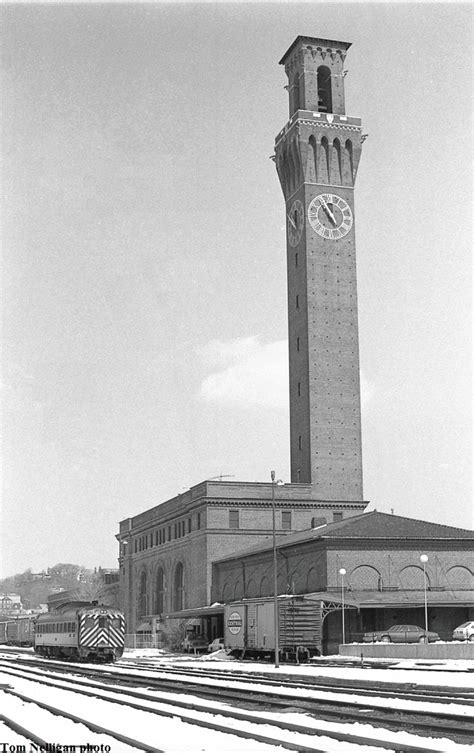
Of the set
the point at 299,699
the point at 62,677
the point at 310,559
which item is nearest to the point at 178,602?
the point at 310,559

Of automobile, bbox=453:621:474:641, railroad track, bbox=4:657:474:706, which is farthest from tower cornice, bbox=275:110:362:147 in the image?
railroad track, bbox=4:657:474:706

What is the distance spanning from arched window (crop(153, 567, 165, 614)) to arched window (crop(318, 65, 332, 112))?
4454 cm

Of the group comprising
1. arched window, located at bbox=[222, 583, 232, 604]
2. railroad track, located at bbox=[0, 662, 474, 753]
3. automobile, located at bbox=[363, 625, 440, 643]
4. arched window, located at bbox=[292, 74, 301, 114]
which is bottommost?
railroad track, located at bbox=[0, 662, 474, 753]

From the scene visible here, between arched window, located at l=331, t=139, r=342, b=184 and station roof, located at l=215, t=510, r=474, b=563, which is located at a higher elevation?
arched window, located at l=331, t=139, r=342, b=184

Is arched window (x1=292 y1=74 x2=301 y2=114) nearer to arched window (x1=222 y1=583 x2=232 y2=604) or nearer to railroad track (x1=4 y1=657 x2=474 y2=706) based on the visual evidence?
arched window (x1=222 y1=583 x2=232 y2=604)

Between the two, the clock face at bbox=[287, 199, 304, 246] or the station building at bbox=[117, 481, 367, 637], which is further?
the clock face at bbox=[287, 199, 304, 246]

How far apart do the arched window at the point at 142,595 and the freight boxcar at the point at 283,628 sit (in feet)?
156

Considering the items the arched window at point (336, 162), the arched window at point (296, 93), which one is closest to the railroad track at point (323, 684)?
the arched window at point (336, 162)

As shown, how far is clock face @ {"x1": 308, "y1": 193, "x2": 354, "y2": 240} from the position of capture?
267 feet

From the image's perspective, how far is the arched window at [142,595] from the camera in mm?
96750

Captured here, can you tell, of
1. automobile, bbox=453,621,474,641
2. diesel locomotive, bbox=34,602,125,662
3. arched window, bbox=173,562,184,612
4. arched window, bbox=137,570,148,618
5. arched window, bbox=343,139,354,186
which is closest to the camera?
diesel locomotive, bbox=34,602,125,662

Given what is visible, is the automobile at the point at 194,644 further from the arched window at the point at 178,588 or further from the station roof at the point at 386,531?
the arched window at the point at 178,588

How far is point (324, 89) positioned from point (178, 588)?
1790 inches

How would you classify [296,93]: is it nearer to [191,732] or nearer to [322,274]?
[322,274]
